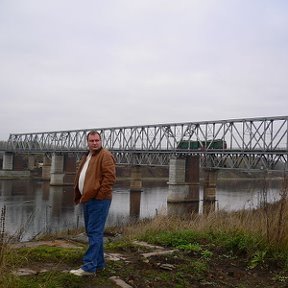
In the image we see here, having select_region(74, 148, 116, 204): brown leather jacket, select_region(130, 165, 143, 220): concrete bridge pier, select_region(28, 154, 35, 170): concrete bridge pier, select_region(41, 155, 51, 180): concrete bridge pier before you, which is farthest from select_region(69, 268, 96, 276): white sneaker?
select_region(28, 154, 35, 170): concrete bridge pier

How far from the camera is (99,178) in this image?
5.68 meters

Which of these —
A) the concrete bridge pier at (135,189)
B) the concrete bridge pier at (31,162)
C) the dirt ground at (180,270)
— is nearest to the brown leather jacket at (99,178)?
the dirt ground at (180,270)

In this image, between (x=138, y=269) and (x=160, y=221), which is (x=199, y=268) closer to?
(x=138, y=269)

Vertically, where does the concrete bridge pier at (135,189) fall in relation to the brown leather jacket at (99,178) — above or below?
below

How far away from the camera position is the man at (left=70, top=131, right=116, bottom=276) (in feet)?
18.3

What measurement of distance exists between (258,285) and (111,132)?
79.5m

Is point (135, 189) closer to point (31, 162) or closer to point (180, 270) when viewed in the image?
point (31, 162)

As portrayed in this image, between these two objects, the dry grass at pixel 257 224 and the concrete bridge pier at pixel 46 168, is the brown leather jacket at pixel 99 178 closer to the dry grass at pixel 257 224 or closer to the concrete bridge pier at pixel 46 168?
the dry grass at pixel 257 224

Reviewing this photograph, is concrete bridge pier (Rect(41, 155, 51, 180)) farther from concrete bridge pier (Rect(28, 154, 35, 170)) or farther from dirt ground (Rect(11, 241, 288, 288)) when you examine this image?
dirt ground (Rect(11, 241, 288, 288))

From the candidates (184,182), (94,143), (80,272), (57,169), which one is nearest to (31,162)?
(57,169)

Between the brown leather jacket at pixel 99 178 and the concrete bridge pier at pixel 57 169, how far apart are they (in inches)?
2789

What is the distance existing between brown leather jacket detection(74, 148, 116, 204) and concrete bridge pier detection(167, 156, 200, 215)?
45425mm

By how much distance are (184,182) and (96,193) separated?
164 ft

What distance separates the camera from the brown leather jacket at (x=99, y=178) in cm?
559
